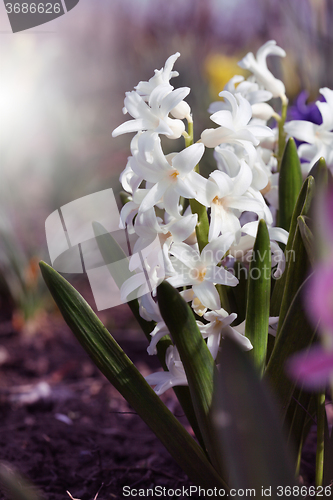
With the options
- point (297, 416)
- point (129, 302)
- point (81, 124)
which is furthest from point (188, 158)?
point (81, 124)

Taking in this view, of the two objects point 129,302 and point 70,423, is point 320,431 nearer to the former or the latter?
point 129,302

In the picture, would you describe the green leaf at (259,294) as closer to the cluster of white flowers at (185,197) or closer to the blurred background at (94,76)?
the cluster of white flowers at (185,197)

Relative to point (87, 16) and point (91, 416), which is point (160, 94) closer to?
point (91, 416)

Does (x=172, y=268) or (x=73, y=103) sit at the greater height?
(x=172, y=268)

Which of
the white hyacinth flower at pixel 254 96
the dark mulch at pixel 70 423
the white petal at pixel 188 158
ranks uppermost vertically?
the white petal at pixel 188 158

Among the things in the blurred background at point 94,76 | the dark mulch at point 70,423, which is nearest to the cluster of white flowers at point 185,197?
the dark mulch at point 70,423

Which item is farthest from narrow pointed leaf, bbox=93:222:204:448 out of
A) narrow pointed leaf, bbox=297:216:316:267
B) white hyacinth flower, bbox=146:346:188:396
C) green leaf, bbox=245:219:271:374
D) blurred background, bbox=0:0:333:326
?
blurred background, bbox=0:0:333:326

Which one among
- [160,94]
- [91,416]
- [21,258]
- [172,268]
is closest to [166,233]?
[172,268]
